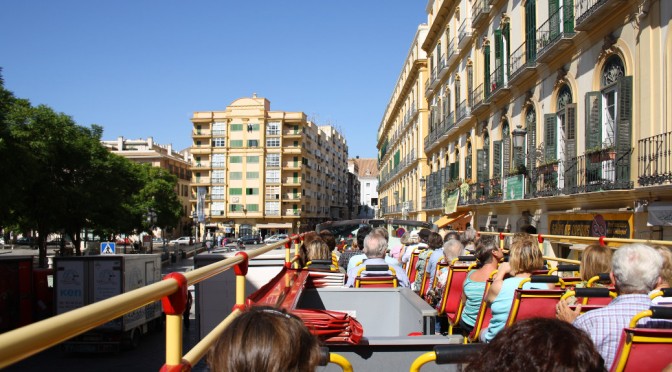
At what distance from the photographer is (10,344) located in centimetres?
124

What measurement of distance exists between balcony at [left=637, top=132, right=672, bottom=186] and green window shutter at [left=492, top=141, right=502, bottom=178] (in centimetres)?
1005

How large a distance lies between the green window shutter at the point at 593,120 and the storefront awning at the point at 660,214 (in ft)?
8.53

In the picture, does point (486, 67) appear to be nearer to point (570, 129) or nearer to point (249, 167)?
point (570, 129)

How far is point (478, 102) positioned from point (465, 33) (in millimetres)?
3850

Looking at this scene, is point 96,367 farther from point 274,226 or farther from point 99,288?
point 274,226

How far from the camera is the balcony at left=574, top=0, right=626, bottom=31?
13513mm

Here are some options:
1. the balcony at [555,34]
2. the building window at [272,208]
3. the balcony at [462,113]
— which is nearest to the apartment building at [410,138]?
the balcony at [462,113]

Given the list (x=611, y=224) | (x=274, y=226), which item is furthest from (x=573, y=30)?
(x=274, y=226)

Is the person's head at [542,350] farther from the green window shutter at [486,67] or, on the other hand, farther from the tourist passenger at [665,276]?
the green window shutter at [486,67]

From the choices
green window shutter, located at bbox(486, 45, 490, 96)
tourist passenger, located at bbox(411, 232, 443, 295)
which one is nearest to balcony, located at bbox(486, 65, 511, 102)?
green window shutter, located at bbox(486, 45, 490, 96)

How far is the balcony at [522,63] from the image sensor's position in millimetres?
19156

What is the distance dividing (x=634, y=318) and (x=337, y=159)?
124852 millimetres

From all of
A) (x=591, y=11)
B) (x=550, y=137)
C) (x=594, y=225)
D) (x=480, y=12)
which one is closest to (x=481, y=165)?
(x=480, y=12)

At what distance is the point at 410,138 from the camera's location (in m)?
49.4
